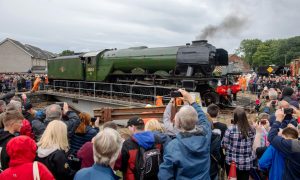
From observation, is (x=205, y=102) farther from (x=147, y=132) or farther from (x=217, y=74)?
(x=147, y=132)

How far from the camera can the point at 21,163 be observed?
3.26 m

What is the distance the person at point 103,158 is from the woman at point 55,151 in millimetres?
698

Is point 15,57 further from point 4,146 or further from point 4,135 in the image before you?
point 4,146

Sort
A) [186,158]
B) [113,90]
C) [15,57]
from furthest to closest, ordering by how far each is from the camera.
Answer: [15,57], [113,90], [186,158]

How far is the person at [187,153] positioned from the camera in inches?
144

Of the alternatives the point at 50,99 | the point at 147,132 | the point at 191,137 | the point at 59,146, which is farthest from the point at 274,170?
the point at 50,99

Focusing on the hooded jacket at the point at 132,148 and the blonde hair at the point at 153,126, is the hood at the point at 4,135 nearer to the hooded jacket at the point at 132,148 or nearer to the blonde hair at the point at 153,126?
the hooded jacket at the point at 132,148

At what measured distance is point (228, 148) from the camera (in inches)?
198

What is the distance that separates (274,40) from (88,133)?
388ft

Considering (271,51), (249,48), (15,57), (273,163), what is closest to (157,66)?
(273,163)

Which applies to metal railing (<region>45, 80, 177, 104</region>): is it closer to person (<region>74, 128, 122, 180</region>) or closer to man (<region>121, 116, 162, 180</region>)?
man (<region>121, 116, 162, 180</region>)

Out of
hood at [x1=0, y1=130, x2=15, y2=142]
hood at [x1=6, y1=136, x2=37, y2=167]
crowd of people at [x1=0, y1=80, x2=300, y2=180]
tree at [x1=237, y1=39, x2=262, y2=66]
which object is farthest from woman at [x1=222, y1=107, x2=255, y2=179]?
tree at [x1=237, y1=39, x2=262, y2=66]

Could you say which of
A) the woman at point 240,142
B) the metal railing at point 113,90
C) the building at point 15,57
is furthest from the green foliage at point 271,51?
the woman at point 240,142

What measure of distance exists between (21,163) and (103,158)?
2.65 feet
